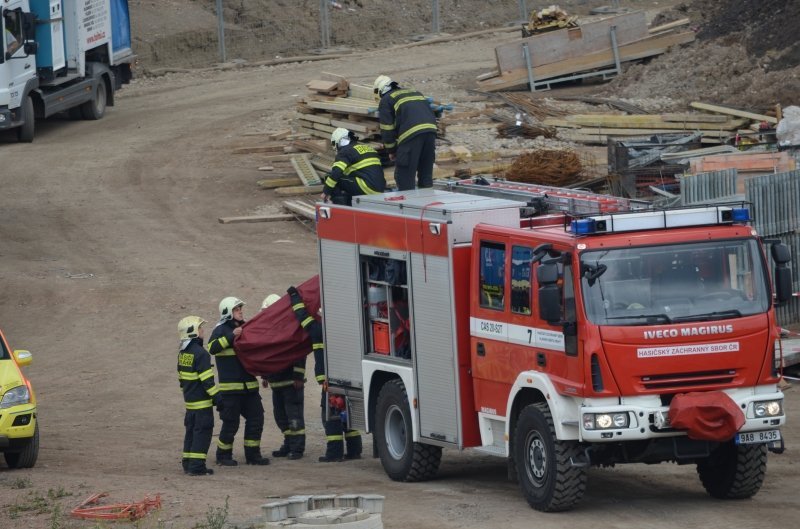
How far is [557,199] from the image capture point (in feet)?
41.8

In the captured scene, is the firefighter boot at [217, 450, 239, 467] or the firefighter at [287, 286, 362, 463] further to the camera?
the firefighter boot at [217, 450, 239, 467]

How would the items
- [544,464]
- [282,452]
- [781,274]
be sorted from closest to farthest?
[781,274] < [544,464] < [282,452]

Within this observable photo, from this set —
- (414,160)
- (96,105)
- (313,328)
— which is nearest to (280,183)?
(96,105)

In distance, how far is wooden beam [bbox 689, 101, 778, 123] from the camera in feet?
90.5

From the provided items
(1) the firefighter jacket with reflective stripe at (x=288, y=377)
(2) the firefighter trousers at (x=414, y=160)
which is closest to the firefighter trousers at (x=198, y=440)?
(1) the firefighter jacket with reflective stripe at (x=288, y=377)

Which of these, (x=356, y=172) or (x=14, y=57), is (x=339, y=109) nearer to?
(x=14, y=57)

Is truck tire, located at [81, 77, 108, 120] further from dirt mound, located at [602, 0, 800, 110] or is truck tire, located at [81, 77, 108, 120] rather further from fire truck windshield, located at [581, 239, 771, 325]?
fire truck windshield, located at [581, 239, 771, 325]

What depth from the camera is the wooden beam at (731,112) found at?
27.6 metres

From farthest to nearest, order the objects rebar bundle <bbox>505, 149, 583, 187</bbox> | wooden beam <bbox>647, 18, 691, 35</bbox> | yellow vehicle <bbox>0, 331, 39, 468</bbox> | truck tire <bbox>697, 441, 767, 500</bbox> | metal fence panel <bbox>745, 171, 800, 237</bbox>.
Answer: wooden beam <bbox>647, 18, 691, 35</bbox> → rebar bundle <bbox>505, 149, 583, 187</bbox> → metal fence panel <bbox>745, 171, 800, 237</bbox> → yellow vehicle <bbox>0, 331, 39, 468</bbox> → truck tire <bbox>697, 441, 767, 500</bbox>

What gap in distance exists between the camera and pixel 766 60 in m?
32.0

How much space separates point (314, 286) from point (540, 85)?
69.8ft

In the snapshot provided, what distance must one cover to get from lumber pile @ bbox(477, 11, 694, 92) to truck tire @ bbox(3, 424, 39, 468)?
868 inches

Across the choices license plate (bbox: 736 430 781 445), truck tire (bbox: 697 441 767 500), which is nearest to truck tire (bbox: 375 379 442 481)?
truck tire (bbox: 697 441 767 500)

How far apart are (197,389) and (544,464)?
4.06 metres
